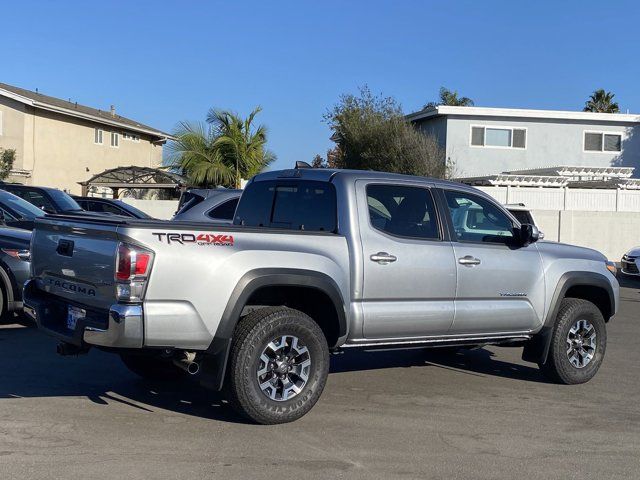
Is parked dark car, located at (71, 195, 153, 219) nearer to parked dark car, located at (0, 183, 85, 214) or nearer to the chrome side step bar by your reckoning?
parked dark car, located at (0, 183, 85, 214)

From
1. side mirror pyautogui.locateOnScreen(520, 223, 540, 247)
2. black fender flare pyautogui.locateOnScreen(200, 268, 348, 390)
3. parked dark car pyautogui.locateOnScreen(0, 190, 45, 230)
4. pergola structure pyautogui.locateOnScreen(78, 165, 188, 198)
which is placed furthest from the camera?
pergola structure pyautogui.locateOnScreen(78, 165, 188, 198)

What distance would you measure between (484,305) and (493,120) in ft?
85.3

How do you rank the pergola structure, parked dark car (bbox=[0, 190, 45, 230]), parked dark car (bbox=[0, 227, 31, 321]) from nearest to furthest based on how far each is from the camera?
parked dark car (bbox=[0, 227, 31, 321]) < parked dark car (bbox=[0, 190, 45, 230]) < the pergola structure

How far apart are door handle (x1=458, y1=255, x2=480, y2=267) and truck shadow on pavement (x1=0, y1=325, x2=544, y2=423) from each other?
6.16ft

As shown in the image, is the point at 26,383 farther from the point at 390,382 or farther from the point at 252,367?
the point at 390,382

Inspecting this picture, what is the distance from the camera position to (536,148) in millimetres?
32344

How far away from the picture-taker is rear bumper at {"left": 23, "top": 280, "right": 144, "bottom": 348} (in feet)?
17.3

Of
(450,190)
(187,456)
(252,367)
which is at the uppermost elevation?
(450,190)

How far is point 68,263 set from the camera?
5902 millimetres

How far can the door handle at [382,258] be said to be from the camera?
253 inches

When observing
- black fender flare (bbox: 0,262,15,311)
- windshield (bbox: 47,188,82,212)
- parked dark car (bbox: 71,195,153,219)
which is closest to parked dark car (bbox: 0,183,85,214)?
windshield (bbox: 47,188,82,212)

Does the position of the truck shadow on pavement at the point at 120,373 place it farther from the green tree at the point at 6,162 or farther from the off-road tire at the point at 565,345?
the green tree at the point at 6,162

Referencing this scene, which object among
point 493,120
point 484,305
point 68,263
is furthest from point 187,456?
point 493,120

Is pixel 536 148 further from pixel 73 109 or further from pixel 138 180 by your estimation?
pixel 73 109
